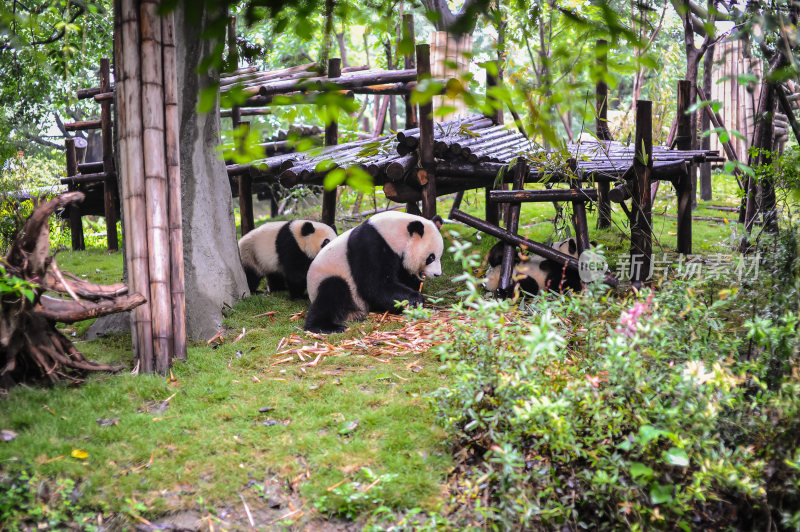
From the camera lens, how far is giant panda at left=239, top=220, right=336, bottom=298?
654 centimetres

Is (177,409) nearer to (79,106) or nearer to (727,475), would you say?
(727,475)

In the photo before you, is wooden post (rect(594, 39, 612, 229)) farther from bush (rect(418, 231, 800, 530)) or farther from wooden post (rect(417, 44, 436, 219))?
bush (rect(418, 231, 800, 530))

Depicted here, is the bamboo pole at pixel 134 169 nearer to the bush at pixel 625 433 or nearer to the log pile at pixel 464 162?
the bush at pixel 625 433

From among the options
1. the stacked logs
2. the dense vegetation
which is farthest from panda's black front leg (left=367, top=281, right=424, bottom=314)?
the stacked logs

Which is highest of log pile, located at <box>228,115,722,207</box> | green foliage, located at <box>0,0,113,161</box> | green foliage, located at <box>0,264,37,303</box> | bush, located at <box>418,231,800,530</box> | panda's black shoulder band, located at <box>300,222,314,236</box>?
green foliage, located at <box>0,0,113,161</box>

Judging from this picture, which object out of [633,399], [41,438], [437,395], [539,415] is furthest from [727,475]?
[41,438]

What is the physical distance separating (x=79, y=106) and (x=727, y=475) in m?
21.0

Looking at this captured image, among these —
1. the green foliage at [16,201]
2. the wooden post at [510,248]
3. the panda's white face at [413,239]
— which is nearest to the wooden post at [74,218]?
the green foliage at [16,201]

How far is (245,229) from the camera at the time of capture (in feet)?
29.1

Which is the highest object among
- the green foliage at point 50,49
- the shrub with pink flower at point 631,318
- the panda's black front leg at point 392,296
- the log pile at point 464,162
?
the green foliage at point 50,49

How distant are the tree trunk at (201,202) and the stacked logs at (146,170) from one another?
0.75 m

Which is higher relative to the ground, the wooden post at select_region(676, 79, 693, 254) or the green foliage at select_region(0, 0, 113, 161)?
the green foliage at select_region(0, 0, 113, 161)

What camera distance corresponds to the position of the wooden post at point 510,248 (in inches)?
236

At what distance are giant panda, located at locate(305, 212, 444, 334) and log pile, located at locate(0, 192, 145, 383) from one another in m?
1.84
